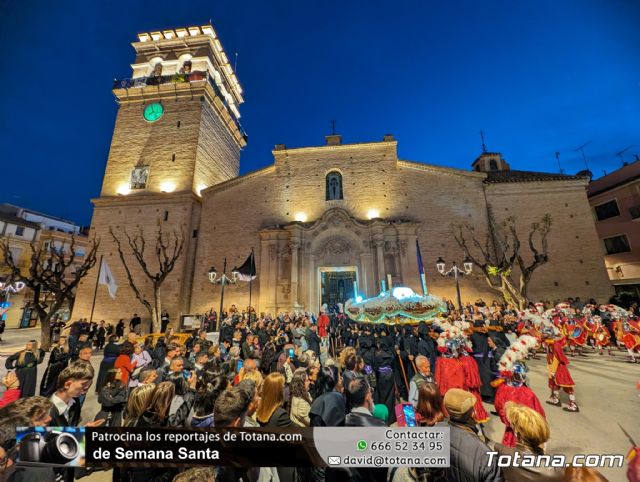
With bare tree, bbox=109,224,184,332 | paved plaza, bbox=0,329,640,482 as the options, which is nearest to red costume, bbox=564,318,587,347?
paved plaza, bbox=0,329,640,482

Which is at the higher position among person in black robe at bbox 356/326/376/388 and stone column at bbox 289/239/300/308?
stone column at bbox 289/239/300/308

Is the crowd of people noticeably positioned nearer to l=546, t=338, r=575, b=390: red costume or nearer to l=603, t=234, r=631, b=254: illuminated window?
l=546, t=338, r=575, b=390: red costume

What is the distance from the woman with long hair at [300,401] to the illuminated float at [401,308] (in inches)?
257

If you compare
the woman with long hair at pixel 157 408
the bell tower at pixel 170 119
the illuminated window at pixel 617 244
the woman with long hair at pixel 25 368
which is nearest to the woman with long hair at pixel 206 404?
the woman with long hair at pixel 157 408

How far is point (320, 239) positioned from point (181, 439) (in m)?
18.5

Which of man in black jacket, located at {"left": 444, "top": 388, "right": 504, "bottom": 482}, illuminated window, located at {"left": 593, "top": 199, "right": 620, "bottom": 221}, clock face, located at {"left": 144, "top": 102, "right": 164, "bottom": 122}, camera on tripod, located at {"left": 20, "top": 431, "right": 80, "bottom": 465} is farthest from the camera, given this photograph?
clock face, located at {"left": 144, "top": 102, "right": 164, "bottom": 122}

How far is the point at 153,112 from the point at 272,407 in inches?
1118

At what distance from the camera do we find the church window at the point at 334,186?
2211 centimetres

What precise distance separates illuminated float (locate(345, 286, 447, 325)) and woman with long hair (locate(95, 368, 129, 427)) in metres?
7.61

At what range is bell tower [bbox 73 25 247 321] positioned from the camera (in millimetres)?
20141

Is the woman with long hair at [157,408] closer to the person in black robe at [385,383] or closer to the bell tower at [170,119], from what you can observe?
the person in black robe at [385,383]

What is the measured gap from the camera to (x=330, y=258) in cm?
2011

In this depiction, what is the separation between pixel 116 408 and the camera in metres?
4.54

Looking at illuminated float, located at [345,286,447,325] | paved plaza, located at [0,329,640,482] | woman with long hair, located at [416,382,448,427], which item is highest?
illuminated float, located at [345,286,447,325]
